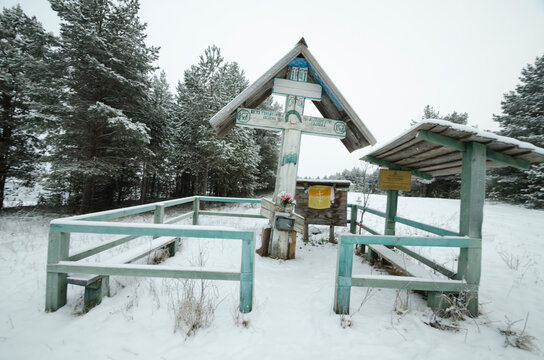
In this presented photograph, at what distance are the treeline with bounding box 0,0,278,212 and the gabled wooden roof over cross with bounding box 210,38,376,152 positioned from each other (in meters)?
6.18

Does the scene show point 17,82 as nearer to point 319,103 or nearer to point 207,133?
point 207,133

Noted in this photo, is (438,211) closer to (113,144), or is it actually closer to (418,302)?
(418,302)

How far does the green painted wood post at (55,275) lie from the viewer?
254 centimetres

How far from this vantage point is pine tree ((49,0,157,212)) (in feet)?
28.9

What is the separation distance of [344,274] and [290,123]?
127 inches

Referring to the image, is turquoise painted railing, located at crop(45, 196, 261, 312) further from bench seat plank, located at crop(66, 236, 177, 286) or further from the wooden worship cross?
the wooden worship cross

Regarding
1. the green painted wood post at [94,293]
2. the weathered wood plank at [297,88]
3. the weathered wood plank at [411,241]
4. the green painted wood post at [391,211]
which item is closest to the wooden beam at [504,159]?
the weathered wood plank at [411,241]

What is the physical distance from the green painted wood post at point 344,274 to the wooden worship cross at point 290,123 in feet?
6.89

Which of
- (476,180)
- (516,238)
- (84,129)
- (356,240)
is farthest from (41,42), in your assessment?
(516,238)

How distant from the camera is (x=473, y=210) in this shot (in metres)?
2.88

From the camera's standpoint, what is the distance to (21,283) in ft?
11.4

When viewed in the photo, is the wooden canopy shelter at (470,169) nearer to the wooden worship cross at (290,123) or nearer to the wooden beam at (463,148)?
the wooden beam at (463,148)

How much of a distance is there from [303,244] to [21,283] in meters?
5.71

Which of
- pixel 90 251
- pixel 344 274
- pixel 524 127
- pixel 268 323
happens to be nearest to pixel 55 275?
pixel 90 251
